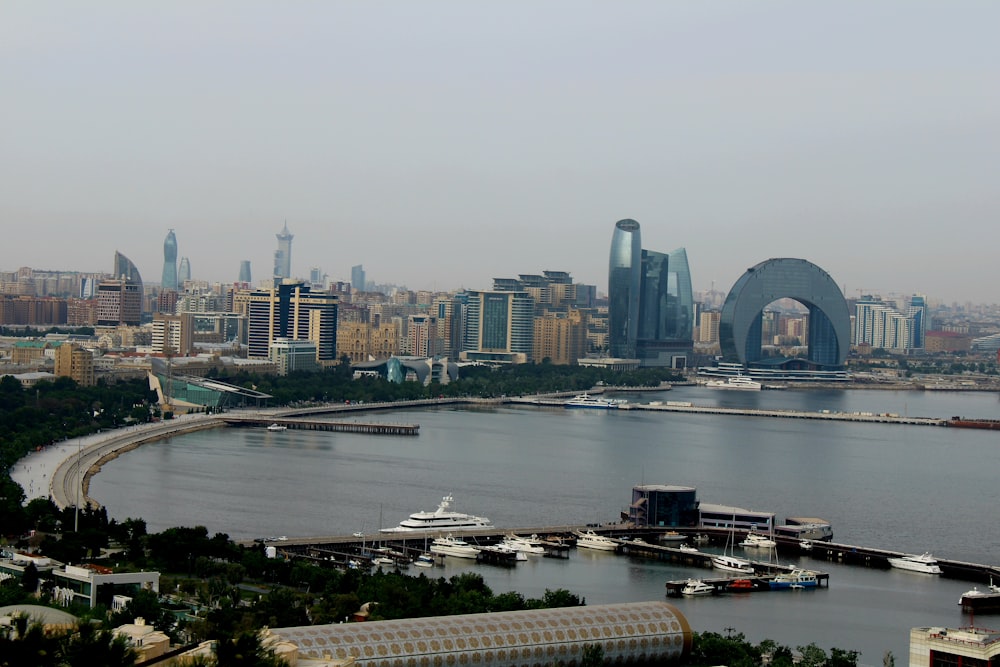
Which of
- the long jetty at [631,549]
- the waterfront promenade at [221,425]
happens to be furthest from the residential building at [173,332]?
the long jetty at [631,549]

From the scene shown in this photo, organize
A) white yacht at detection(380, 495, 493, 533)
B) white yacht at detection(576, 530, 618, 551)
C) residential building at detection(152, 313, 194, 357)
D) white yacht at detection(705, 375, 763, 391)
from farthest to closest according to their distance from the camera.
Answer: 1. white yacht at detection(705, 375, 763, 391)
2. residential building at detection(152, 313, 194, 357)
3. white yacht at detection(380, 495, 493, 533)
4. white yacht at detection(576, 530, 618, 551)

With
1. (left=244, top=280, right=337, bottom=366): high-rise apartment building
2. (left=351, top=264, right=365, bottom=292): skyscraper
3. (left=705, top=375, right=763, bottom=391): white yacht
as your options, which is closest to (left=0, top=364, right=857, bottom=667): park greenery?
(left=244, top=280, right=337, bottom=366): high-rise apartment building

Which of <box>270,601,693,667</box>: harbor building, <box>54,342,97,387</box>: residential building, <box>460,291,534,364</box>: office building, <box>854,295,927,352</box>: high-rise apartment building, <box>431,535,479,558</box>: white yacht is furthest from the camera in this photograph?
<box>854,295,927,352</box>: high-rise apartment building

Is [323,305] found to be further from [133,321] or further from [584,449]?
[584,449]

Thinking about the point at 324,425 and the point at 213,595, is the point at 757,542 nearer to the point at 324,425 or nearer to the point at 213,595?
the point at 213,595

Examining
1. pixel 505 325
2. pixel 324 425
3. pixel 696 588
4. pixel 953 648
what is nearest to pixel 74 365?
pixel 324 425

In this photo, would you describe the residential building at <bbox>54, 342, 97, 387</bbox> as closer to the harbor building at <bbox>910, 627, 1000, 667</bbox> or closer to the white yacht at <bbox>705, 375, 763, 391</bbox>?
the white yacht at <bbox>705, 375, 763, 391</bbox>
